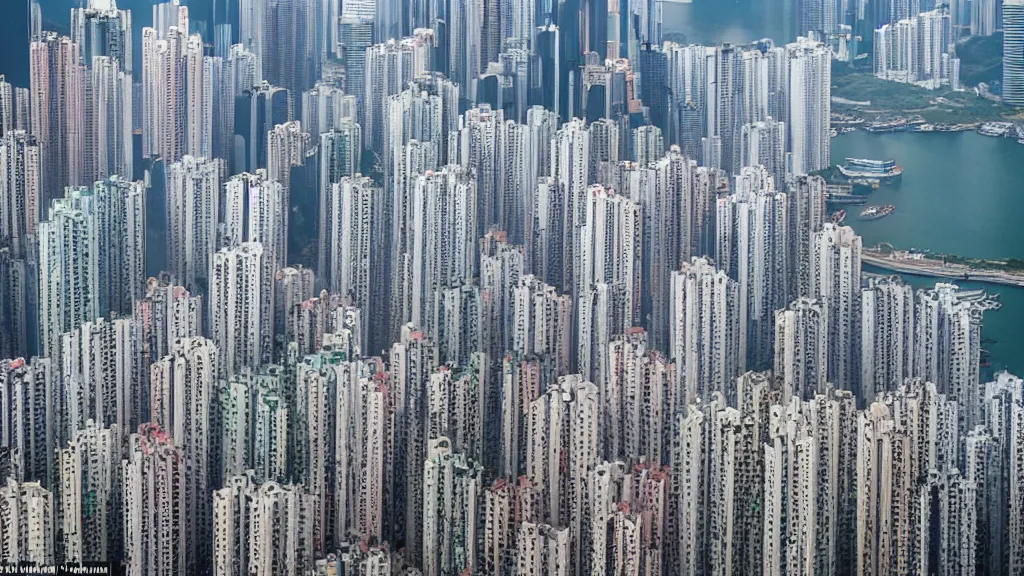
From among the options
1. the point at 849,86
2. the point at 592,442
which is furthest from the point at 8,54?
the point at 849,86

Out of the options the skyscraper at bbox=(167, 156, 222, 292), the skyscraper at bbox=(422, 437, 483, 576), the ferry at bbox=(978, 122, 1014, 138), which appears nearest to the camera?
the skyscraper at bbox=(422, 437, 483, 576)

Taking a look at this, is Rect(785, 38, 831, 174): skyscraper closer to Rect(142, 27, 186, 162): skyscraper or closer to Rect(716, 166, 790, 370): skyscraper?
Rect(716, 166, 790, 370): skyscraper

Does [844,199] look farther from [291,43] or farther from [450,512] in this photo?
[291,43]

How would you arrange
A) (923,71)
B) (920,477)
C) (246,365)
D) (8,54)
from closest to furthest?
(920,477) → (923,71) → (246,365) → (8,54)

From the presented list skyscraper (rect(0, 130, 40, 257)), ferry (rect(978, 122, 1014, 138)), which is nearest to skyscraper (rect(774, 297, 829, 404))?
ferry (rect(978, 122, 1014, 138))

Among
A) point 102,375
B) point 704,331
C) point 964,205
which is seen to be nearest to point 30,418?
point 102,375

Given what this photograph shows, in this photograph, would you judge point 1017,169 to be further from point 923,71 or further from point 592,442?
point 592,442

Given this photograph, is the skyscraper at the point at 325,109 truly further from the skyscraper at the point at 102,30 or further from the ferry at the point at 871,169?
the ferry at the point at 871,169
